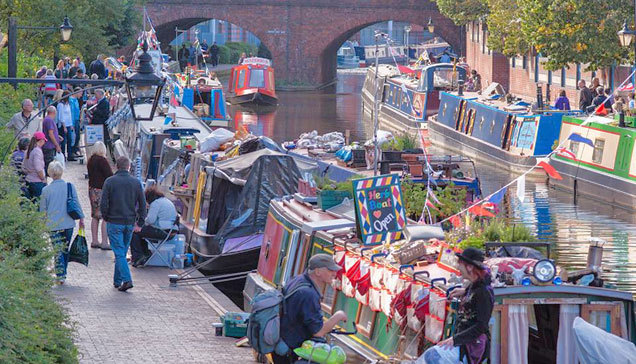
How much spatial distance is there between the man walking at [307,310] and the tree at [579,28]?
83.7 feet

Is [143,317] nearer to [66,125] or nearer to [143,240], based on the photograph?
[143,240]

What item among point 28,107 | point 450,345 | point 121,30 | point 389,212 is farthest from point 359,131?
point 450,345

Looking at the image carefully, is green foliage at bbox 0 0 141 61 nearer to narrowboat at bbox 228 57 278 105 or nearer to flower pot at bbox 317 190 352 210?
narrowboat at bbox 228 57 278 105

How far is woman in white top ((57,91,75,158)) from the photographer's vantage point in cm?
2466

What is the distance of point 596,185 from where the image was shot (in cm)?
2562

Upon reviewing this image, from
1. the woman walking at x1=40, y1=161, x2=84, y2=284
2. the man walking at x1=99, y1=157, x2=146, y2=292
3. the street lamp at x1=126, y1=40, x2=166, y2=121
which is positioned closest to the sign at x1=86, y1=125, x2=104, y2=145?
the woman walking at x1=40, y1=161, x2=84, y2=284

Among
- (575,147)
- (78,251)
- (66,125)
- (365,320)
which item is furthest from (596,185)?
(365,320)

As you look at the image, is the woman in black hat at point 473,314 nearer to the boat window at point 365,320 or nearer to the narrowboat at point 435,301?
the narrowboat at point 435,301

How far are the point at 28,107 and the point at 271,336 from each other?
40.3 feet

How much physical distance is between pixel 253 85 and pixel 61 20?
16.8 m

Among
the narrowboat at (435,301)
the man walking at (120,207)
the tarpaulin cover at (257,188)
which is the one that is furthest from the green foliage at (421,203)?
the narrowboat at (435,301)

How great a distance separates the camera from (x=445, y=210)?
53.9ft

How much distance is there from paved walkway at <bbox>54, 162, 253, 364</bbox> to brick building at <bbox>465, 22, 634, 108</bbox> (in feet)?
74.0

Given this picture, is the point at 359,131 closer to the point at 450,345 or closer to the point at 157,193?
the point at 157,193
